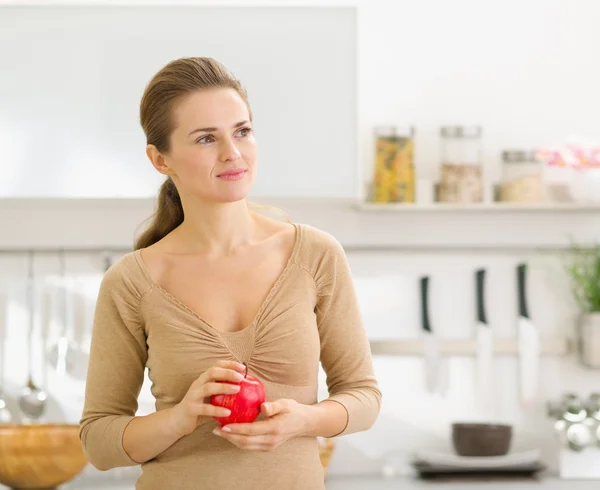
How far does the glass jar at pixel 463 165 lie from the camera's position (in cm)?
262

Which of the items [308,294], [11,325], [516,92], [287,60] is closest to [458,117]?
[516,92]

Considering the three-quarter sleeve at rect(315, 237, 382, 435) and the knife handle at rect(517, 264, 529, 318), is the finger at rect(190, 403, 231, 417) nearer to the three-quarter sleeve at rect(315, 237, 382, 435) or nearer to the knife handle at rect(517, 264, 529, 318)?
the three-quarter sleeve at rect(315, 237, 382, 435)

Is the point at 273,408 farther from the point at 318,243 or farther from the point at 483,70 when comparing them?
the point at 483,70

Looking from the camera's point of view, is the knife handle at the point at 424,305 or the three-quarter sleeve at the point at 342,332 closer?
the three-quarter sleeve at the point at 342,332

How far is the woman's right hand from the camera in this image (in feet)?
3.56

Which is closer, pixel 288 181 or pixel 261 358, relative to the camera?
pixel 261 358

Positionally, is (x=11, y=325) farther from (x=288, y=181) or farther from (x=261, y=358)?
(x=261, y=358)

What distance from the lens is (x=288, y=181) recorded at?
95.6 inches

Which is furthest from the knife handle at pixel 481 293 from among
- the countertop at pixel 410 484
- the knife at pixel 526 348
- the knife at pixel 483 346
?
the countertop at pixel 410 484

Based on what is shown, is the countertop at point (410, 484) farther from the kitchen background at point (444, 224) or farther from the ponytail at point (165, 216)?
the ponytail at point (165, 216)

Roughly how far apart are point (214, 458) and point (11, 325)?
1725mm

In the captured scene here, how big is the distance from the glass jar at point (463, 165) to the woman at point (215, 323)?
4.57ft

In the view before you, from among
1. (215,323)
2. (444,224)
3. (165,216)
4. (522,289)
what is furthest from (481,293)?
A: (215,323)

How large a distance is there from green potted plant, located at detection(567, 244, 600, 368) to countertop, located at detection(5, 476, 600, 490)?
1.18 ft
